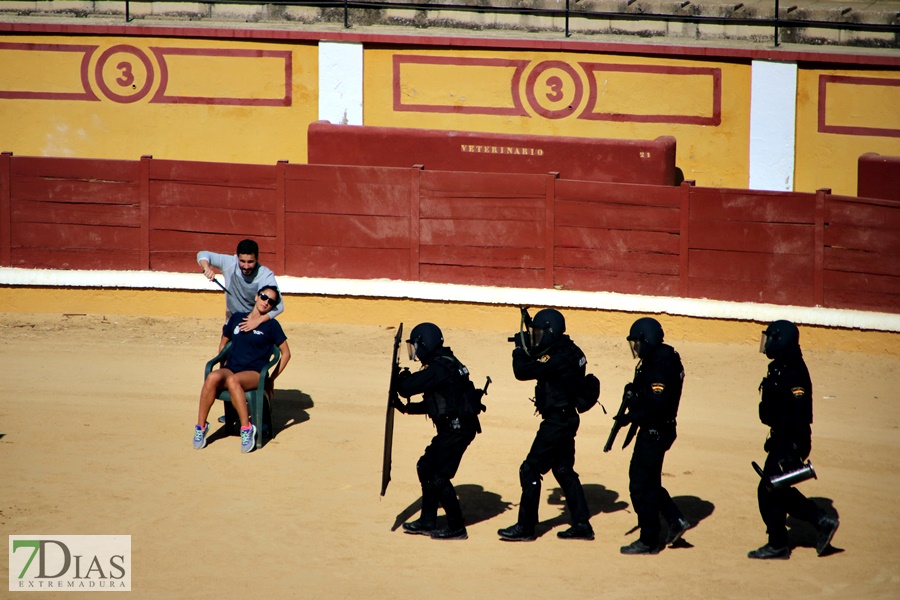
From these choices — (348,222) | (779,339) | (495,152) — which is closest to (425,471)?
(779,339)

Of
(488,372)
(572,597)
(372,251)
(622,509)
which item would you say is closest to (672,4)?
(372,251)

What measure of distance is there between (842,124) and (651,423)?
9.12 m

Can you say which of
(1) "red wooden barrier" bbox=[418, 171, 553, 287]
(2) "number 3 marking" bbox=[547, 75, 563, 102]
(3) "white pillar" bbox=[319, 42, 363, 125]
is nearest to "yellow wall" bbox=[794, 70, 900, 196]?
(2) "number 3 marking" bbox=[547, 75, 563, 102]

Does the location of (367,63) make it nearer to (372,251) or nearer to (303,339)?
(372,251)

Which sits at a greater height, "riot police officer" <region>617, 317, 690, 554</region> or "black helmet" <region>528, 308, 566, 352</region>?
"black helmet" <region>528, 308, 566, 352</region>

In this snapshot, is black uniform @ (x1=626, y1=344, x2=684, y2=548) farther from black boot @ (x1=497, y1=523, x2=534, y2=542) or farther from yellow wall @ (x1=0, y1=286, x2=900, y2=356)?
yellow wall @ (x1=0, y1=286, x2=900, y2=356)

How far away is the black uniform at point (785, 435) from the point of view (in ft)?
25.3

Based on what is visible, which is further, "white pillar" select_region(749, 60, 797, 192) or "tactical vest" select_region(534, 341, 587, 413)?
"white pillar" select_region(749, 60, 797, 192)

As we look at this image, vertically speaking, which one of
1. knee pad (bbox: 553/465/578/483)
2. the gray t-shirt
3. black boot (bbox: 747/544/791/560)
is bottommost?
black boot (bbox: 747/544/791/560)

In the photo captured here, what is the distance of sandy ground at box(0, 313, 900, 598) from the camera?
7.53m

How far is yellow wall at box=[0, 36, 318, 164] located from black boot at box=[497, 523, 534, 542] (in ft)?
29.9

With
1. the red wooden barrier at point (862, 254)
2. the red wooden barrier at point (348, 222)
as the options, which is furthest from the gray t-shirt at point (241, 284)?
the red wooden barrier at point (862, 254)

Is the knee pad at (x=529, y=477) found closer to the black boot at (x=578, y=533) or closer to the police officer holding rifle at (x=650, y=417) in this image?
the black boot at (x=578, y=533)

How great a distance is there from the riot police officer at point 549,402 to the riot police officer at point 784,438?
45.7 inches
